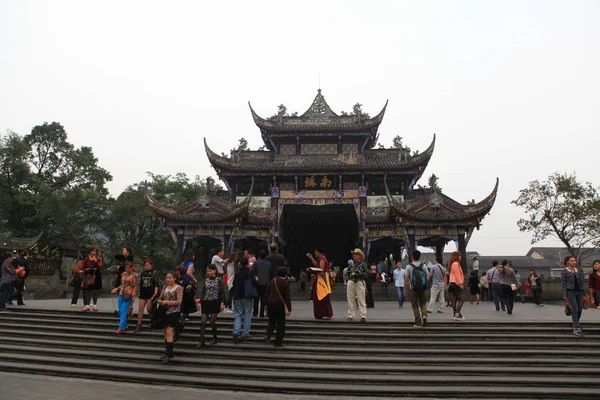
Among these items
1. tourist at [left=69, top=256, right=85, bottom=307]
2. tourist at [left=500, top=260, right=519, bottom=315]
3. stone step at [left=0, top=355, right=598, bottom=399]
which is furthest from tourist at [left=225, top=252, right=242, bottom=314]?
tourist at [left=500, top=260, right=519, bottom=315]

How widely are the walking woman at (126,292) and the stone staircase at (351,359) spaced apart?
0.98ft

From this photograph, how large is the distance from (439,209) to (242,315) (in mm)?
13989

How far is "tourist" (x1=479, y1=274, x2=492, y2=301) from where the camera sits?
16.7 m

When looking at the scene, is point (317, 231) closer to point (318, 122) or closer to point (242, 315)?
point (318, 122)

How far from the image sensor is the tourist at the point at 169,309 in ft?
22.8

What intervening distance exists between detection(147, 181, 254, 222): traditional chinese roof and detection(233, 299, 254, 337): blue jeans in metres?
11.8

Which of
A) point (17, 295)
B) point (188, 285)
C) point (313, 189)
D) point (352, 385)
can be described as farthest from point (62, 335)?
point (313, 189)

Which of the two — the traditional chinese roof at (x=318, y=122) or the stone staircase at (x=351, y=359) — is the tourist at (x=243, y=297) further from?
the traditional chinese roof at (x=318, y=122)

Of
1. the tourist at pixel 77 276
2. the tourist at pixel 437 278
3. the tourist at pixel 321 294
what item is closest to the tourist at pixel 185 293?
the tourist at pixel 321 294

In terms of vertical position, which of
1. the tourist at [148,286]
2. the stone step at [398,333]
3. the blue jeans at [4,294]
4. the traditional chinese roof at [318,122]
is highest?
the traditional chinese roof at [318,122]

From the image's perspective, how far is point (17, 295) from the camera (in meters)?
12.0

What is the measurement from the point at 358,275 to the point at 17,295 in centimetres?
1079

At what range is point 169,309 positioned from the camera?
6.99m

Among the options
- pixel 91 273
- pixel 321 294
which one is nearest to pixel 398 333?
pixel 321 294
